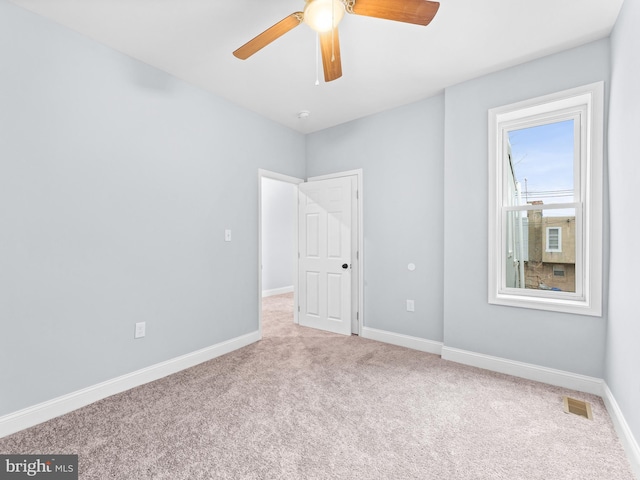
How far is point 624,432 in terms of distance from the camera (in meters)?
1.73

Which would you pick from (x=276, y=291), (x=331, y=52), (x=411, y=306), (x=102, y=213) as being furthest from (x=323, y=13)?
(x=276, y=291)

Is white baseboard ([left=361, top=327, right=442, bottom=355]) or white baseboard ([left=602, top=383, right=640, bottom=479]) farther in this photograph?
white baseboard ([left=361, top=327, right=442, bottom=355])

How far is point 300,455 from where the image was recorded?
5.48 ft

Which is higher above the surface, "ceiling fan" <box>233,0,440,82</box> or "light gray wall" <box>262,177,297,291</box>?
"ceiling fan" <box>233,0,440,82</box>

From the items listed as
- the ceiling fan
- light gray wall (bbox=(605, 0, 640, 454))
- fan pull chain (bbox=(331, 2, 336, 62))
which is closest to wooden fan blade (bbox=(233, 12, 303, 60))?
the ceiling fan

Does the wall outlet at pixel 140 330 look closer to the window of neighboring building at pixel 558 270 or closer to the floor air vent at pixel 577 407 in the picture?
the floor air vent at pixel 577 407

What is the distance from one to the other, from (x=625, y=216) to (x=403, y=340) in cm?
221

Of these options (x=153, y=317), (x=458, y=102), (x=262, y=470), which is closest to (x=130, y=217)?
(x=153, y=317)

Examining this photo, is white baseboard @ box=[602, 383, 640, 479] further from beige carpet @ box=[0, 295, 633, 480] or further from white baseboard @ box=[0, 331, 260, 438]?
white baseboard @ box=[0, 331, 260, 438]

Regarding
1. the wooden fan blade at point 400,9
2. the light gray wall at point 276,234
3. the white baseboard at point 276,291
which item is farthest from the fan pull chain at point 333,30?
the white baseboard at point 276,291

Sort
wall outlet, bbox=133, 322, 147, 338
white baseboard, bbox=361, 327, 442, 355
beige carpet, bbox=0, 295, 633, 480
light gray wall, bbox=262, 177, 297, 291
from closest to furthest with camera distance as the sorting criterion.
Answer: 1. beige carpet, bbox=0, 295, 633, 480
2. wall outlet, bbox=133, 322, 147, 338
3. white baseboard, bbox=361, 327, 442, 355
4. light gray wall, bbox=262, 177, 297, 291

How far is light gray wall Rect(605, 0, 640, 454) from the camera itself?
167cm

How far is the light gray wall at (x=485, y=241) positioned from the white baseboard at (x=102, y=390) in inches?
94.0

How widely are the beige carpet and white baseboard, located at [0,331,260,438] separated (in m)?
0.07
